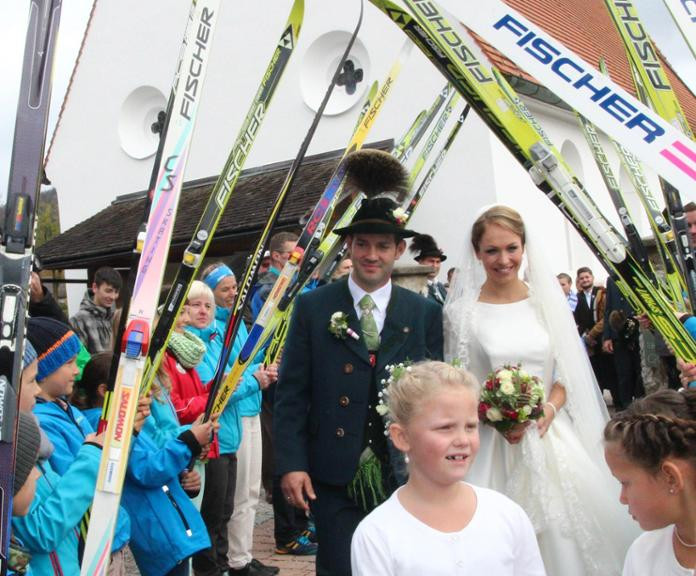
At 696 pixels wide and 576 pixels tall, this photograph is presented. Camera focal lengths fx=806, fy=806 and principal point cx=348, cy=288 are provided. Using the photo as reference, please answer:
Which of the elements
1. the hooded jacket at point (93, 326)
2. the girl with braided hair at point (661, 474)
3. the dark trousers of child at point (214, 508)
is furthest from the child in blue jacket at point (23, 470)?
the hooded jacket at point (93, 326)

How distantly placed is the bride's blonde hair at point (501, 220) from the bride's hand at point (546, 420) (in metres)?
0.75

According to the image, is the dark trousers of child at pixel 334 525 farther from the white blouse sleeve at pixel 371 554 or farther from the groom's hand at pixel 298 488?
the white blouse sleeve at pixel 371 554

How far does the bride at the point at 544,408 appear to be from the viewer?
3.34 m

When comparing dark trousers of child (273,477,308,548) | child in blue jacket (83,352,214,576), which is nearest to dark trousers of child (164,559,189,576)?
child in blue jacket (83,352,214,576)

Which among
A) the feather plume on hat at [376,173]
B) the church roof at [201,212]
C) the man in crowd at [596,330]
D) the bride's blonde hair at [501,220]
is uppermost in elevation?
the church roof at [201,212]

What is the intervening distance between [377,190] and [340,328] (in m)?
0.68

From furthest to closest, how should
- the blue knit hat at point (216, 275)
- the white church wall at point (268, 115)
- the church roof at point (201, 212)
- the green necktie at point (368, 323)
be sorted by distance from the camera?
the white church wall at point (268, 115) < the church roof at point (201, 212) < the blue knit hat at point (216, 275) < the green necktie at point (368, 323)

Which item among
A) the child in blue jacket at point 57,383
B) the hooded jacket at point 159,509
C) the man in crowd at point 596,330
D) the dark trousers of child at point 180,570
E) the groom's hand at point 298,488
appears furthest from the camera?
the man in crowd at point 596,330

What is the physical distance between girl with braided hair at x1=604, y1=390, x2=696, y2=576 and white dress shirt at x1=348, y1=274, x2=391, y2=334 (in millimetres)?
1269

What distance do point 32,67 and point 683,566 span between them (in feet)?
7.15

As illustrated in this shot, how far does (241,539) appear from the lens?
4.98m

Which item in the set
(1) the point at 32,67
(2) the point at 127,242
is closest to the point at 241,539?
(1) the point at 32,67

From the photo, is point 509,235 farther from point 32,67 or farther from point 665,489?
point 32,67

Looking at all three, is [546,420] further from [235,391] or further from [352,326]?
[235,391]
